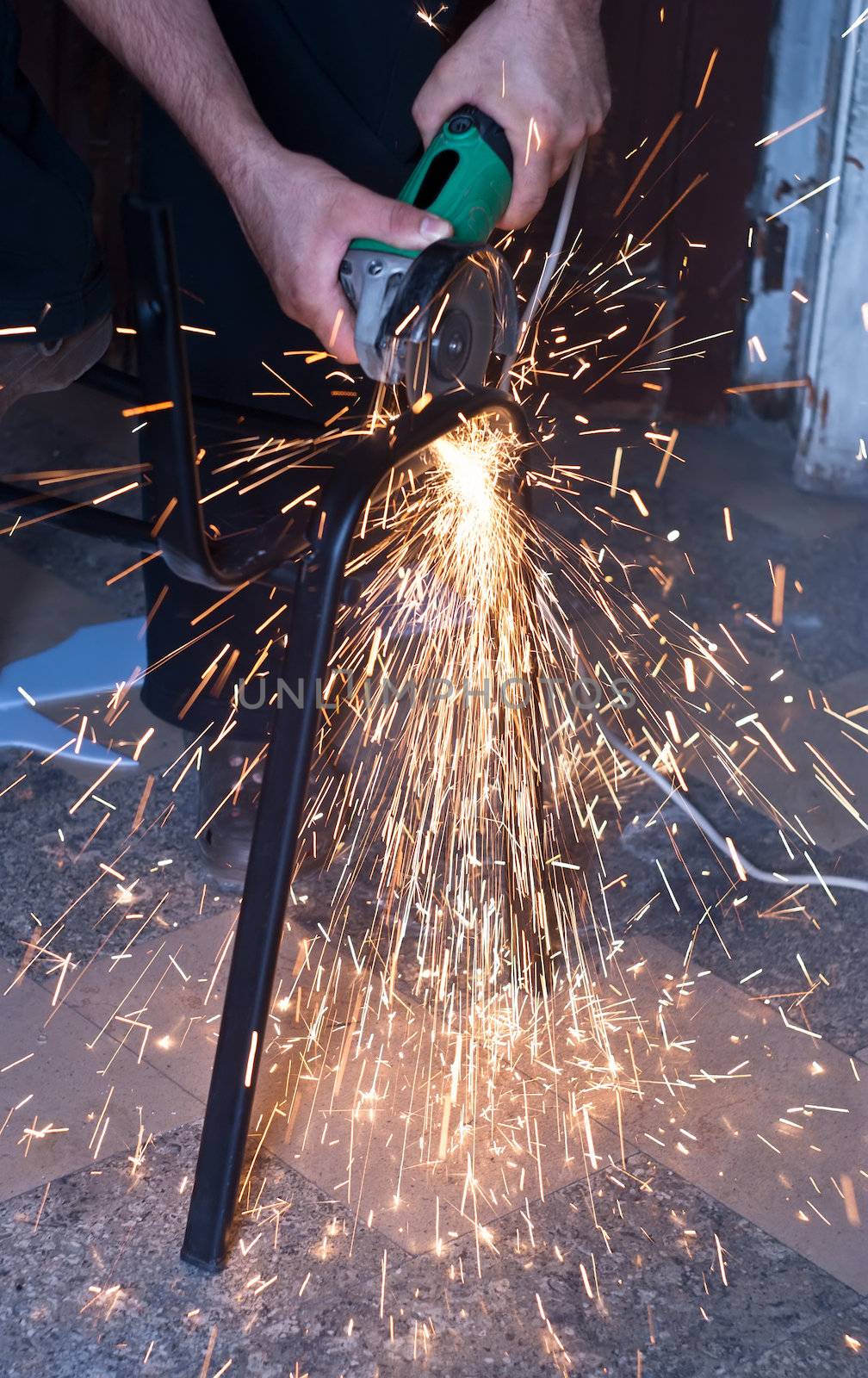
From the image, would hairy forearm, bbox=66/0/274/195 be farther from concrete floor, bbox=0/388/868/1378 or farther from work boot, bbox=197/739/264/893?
concrete floor, bbox=0/388/868/1378

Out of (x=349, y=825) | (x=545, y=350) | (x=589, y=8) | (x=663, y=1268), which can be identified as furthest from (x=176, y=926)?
(x=545, y=350)

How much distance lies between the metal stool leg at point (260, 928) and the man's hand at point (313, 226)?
304mm

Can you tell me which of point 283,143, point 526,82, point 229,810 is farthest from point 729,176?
point 229,810

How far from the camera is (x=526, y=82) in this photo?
1.43 m

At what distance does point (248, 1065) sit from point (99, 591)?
4.66 ft

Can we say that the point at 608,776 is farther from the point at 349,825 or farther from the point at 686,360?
the point at 686,360

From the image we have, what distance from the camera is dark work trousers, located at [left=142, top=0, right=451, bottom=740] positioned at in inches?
65.4

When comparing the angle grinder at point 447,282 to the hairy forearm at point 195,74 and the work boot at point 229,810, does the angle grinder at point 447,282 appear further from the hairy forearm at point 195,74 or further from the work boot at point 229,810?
the work boot at point 229,810

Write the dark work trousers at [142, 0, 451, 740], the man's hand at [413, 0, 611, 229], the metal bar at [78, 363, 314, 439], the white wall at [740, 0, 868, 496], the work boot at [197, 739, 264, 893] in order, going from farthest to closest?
the white wall at [740, 0, 868, 496], the work boot at [197, 739, 264, 893], the dark work trousers at [142, 0, 451, 740], the metal bar at [78, 363, 314, 439], the man's hand at [413, 0, 611, 229]

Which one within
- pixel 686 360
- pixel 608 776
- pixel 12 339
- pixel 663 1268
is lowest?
pixel 663 1268

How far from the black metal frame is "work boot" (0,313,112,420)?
13cm

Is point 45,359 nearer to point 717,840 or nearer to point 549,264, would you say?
point 549,264

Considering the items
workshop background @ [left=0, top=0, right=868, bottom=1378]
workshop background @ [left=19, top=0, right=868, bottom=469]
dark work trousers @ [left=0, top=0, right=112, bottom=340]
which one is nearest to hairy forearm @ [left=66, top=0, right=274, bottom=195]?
dark work trousers @ [left=0, top=0, right=112, bottom=340]

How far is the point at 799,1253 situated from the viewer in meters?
1.35
